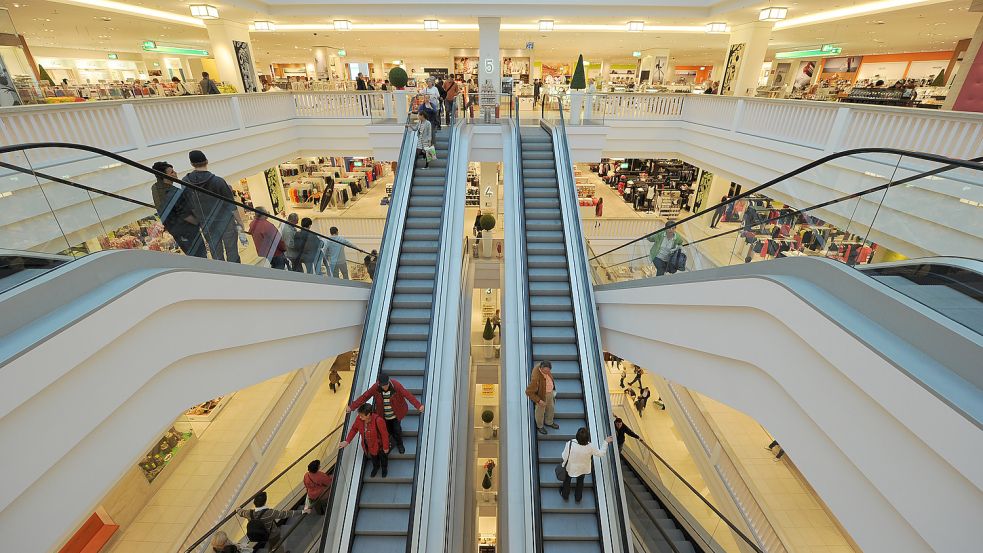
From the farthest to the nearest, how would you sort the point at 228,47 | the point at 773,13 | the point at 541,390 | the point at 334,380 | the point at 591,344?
the point at 334,380
the point at 228,47
the point at 773,13
the point at 591,344
the point at 541,390

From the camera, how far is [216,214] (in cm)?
475

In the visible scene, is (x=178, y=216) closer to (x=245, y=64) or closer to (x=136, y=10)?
(x=245, y=64)

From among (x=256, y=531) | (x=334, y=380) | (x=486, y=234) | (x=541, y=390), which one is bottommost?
(x=334, y=380)

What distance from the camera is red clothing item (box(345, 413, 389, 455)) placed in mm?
4770

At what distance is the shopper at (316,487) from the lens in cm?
565

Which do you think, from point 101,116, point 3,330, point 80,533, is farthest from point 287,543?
point 101,116

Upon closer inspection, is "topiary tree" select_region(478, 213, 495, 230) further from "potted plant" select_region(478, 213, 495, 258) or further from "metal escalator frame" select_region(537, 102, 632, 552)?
"metal escalator frame" select_region(537, 102, 632, 552)

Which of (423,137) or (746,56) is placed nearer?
(423,137)

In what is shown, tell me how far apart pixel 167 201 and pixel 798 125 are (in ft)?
33.7

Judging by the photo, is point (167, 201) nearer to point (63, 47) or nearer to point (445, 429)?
point (445, 429)

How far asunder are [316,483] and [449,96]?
905cm

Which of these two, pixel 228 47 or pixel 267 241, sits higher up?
pixel 228 47

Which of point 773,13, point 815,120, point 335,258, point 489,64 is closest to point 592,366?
point 335,258

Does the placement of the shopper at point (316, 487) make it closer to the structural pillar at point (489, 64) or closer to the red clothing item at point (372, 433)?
the red clothing item at point (372, 433)
